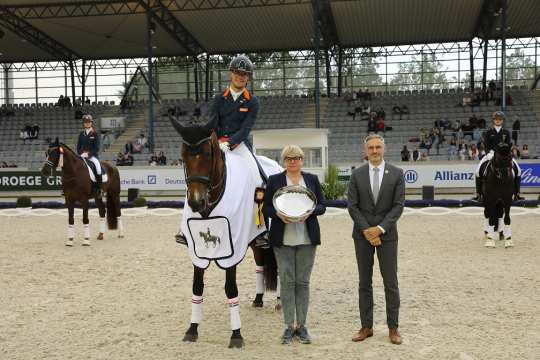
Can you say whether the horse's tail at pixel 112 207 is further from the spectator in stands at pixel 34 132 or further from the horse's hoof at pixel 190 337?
the spectator in stands at pixel 34 132

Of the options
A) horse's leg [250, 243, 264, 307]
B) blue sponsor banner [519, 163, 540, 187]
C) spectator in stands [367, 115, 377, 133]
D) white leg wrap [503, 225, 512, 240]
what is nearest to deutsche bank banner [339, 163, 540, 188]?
blue sponsor banner [519, 163, 540, 187]

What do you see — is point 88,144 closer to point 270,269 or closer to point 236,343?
point 270,269

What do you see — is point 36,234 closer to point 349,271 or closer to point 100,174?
point 100,174

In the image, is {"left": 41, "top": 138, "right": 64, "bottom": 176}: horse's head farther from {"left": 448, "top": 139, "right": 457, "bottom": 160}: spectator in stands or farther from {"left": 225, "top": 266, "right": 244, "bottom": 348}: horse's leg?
{"left": 448, "top": 139, "right": 457, "bottom": 160}: spectator in stands

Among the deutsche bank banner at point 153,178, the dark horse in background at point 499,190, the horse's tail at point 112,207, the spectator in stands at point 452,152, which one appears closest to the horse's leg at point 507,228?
the dark horse in background at point 499,190

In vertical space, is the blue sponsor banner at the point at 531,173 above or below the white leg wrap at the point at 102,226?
above

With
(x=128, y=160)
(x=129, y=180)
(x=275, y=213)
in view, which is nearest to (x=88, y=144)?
(x=275, y=213)

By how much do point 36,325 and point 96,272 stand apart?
268 centimetres

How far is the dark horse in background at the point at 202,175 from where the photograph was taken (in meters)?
4.50

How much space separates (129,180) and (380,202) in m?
20.3

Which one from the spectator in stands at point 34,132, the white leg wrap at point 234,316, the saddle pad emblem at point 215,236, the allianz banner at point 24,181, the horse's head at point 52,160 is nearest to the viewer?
the saddle pad emblem at point 215,236

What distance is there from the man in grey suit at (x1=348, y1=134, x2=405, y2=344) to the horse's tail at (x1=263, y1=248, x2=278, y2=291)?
1.38 m

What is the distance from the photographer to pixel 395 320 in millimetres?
4945

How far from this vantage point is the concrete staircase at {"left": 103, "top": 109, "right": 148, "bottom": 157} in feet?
109
